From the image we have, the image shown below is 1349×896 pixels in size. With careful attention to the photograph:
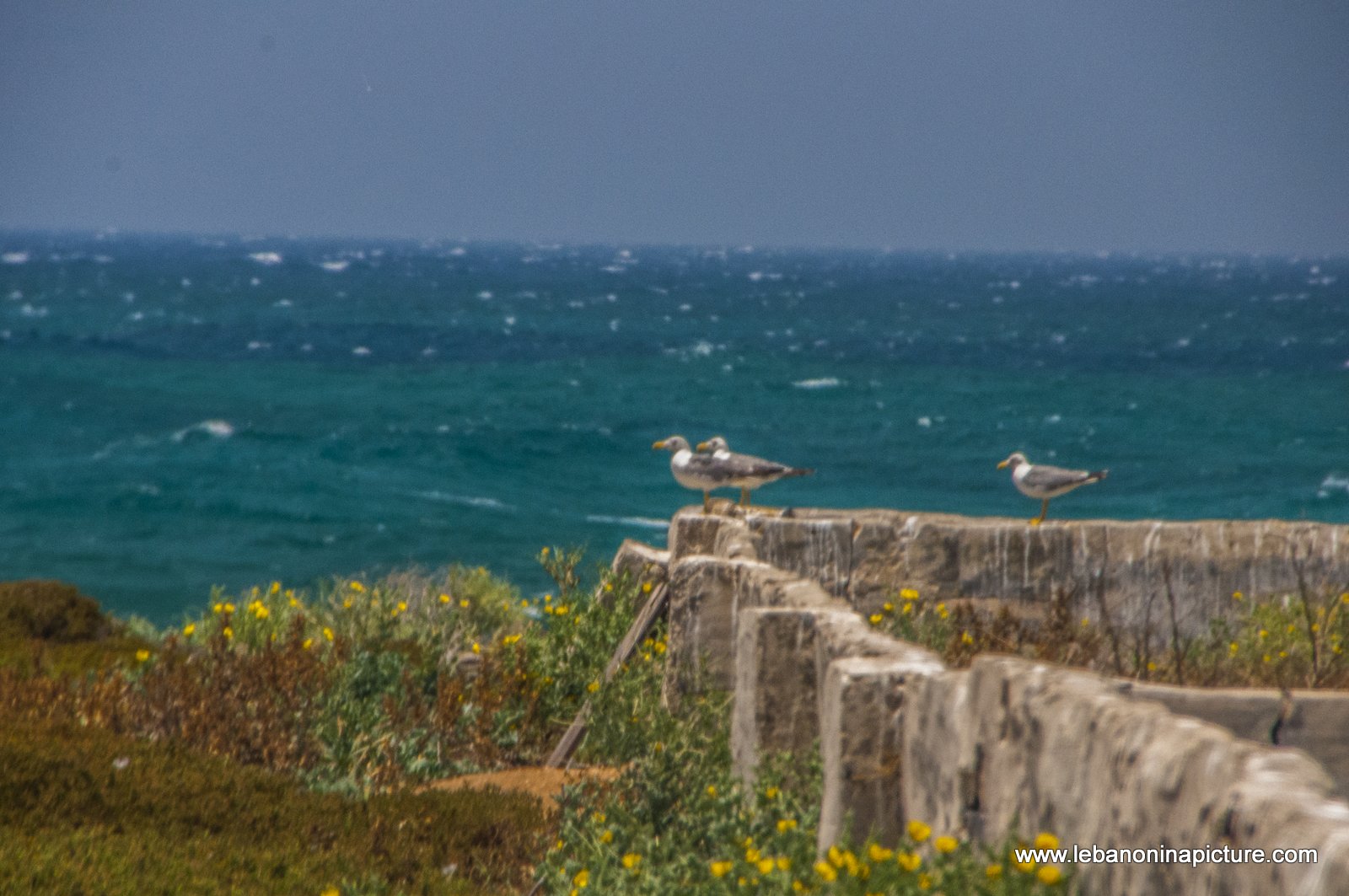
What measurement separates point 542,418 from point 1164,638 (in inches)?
1358

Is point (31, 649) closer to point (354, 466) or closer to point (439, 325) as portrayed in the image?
point (354, 466)

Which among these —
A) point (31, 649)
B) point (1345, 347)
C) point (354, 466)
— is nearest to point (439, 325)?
point (354, 466)

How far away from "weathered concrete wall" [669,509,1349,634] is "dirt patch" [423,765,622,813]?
166cm

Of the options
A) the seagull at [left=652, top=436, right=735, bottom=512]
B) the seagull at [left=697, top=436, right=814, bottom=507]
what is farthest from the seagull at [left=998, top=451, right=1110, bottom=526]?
the seagull at [left=652, top=436, right=735, bottom=512]

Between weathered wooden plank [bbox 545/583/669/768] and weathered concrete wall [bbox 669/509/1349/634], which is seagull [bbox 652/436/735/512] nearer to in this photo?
weathered concrete wall [bbox 669/509/1349/634]

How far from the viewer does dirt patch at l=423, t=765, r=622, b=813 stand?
318 inches

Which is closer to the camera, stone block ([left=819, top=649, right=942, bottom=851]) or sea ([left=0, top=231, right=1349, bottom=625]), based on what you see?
stone block ([left=819, top=649, right=942, bottom=851])

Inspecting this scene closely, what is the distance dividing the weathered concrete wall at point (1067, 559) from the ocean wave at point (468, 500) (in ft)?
74.6

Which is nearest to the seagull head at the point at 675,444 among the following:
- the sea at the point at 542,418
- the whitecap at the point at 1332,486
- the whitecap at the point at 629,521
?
the sea at the point at 542,418

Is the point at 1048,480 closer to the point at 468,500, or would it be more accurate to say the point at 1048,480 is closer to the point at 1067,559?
the point at 1067,559

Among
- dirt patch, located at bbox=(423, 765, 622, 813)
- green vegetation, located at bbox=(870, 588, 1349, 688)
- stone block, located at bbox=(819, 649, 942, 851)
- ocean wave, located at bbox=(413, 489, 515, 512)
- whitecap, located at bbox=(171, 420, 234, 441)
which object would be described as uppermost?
stone block, located at bbox=(819, 649, 942, 851)

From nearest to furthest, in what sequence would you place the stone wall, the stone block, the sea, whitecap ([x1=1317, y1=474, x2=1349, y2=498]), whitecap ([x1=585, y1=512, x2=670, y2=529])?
the stone wall < the stone block < whitecap ([x1=585, y1=512, x2=670, y2=529]) < the sea < whitecap ([x1=1317, y1=474, x2=1349, y2=498])

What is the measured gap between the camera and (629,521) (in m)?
30.1

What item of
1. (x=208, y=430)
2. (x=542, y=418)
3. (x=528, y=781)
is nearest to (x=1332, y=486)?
(x=542, y=418)
